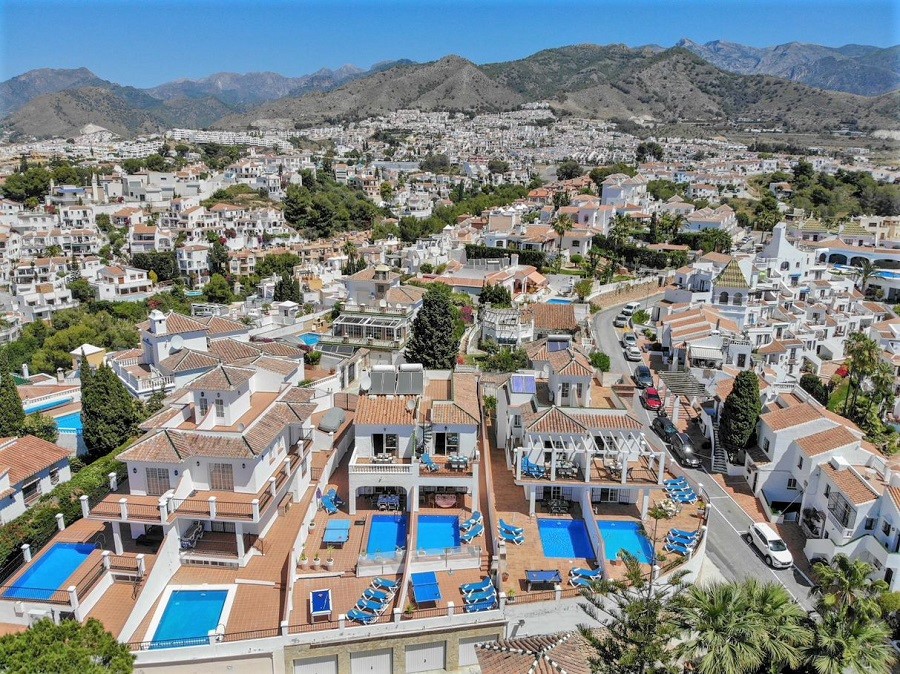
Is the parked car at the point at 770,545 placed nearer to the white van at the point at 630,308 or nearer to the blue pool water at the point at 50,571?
the blue pool water at the point at 50,571

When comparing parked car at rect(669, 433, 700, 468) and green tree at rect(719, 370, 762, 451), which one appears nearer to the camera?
green tree at rect(719, 370, 762, 451)

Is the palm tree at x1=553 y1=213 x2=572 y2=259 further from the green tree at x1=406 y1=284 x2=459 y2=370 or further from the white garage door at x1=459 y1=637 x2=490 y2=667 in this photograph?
the white garage door at x1=459 y1=637 x2=490 y2=667

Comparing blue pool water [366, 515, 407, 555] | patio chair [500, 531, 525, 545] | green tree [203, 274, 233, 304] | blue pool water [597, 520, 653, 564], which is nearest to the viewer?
blue pool water [366, 515, 407, 555]

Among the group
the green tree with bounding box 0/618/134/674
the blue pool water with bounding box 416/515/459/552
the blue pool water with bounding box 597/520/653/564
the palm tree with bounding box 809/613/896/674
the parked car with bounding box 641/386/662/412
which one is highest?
the green tree with bounding box 0/618/134/674

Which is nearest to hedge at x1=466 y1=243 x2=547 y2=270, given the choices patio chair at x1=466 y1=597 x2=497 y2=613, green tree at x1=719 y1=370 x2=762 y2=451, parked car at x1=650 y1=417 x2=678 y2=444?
parked car at x1=650 y1=417 x2=678 y2=444

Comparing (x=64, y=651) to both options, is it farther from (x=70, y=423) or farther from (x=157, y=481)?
(x=70, y=423)

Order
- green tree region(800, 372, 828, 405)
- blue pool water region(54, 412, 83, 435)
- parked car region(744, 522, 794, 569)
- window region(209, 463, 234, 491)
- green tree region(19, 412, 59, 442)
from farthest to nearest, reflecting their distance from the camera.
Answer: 1. green tree region(800, 372, 828, 405)
2. blue pool water region(54, 412, 83, 435)
3. green tree region(19, 412, 59, 442)
4. parked car region(744, 522, 794, 569)
5. window region(209, 463, 234, 491)

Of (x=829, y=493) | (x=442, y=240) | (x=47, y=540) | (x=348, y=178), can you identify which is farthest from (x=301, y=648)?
(x=348, y=178)
